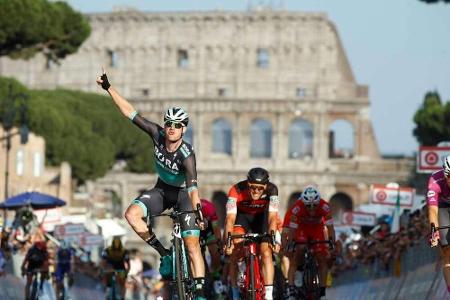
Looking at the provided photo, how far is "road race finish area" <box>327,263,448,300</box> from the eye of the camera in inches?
839

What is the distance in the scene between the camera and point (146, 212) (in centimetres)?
1775

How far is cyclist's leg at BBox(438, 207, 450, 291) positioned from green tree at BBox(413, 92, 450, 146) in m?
81.2

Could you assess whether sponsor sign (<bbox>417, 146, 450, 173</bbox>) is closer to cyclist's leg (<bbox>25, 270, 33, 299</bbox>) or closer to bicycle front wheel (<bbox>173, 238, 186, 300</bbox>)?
cyclist's leg (<bbox>25, 270, 33, 299</bbox>)

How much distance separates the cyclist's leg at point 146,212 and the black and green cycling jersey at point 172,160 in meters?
0.20

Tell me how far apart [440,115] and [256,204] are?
290ft

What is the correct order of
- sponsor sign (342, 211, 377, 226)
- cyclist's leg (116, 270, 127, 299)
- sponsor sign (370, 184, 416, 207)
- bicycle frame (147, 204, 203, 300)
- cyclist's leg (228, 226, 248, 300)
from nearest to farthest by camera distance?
bicycle frame (147, 204, 203, 300)
cyclist's leg (228, 226, 248, 300)
cyclist's leg (116, 270, 127, 299)
sponsor sign (370, 184, 416, 207)
sponsor sign (342, 211, 377, 226)

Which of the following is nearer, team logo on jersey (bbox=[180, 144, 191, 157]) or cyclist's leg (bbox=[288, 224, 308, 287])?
team logo on jersey (bbox=[180, 144, 191, 157])

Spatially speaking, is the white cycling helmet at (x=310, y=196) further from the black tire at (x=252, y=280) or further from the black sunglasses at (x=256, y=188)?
the black tire at (x=252, y=280)

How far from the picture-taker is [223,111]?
14825 cm

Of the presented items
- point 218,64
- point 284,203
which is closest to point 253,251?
point 284,203

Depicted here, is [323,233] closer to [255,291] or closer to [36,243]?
[255,291]

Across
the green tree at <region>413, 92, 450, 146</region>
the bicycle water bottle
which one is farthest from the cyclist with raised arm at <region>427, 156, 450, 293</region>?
the green tree at <region>413, 92, 450, 146</region>

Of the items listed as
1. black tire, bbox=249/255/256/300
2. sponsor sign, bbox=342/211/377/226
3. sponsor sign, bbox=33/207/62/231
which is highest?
sponsor sign, bbox=342/211/377/226

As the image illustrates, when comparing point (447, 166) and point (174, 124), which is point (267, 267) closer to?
point (447, 166)
